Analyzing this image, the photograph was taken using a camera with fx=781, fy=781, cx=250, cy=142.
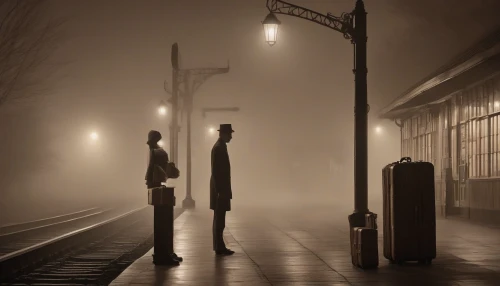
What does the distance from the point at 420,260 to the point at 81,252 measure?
23.8 feet

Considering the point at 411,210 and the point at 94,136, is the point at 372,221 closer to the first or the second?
the point at 411,210

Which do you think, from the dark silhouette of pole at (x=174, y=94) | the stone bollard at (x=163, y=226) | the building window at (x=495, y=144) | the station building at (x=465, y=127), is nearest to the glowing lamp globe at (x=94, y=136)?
the dark silhouette of pole at (x=174, y=94)

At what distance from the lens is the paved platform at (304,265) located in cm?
887

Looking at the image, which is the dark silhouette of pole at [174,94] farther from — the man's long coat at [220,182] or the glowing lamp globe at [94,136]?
the glowing lamp globe at [94,136]

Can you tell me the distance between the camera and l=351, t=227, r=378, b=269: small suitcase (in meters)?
9.90

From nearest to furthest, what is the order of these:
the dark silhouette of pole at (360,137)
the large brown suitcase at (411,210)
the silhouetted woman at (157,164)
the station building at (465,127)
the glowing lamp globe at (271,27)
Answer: the large brown suitcase at (411,210) < the silhouetted woman at (157,164) < the dark silhouette of pole at (360,137) < the glowing lamp globe at (271,27) < the station building at (465,127)

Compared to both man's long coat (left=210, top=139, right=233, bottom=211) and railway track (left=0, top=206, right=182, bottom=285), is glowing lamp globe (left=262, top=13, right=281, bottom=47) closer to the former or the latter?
man's long coat (left=210, top=139, right=233, bottom=211)

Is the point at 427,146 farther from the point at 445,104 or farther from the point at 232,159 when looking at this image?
the point at 232,159

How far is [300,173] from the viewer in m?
104

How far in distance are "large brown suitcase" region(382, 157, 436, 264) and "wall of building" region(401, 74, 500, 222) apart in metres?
10.2

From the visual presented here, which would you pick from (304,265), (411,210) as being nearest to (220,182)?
(304,265)

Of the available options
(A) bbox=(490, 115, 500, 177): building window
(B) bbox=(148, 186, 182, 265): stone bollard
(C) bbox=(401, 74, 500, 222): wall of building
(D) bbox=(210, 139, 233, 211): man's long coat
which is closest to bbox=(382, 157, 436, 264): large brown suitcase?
(D) bbox=(210, 139, 233, 211): man's long coat

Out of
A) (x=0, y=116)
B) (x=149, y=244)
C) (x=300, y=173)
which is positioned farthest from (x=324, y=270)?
(x=300, y=173)

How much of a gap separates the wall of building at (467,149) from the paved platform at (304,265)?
453 centimetres
